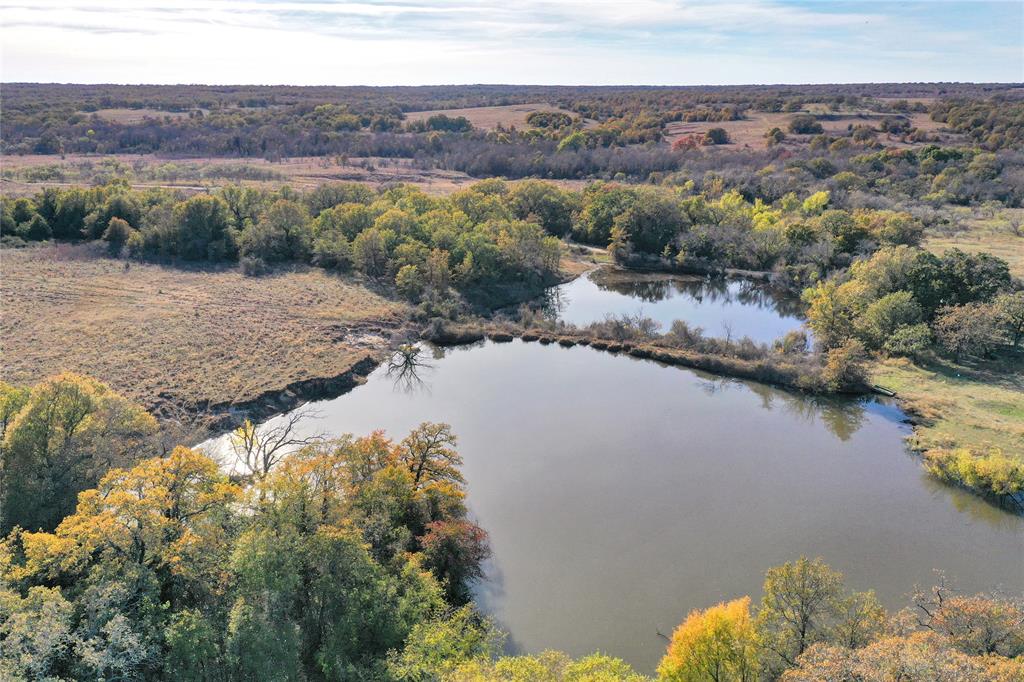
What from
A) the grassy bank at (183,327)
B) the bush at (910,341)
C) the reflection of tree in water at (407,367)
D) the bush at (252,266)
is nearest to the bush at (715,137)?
the bush at (910,341)

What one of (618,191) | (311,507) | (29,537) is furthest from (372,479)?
(618,191)

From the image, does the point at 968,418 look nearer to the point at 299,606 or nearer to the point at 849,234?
the point at 849,234

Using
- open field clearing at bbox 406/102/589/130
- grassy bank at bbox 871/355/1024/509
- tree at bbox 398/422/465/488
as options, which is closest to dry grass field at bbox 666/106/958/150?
open field clearing at bbox 406/102/589/130

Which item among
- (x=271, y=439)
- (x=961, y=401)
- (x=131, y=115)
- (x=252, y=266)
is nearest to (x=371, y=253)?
(x=252, y=266)

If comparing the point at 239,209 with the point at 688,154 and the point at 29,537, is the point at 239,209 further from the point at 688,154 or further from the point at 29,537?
the point at 688,154

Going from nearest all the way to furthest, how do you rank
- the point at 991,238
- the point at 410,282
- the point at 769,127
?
the point at 410,282, the point at 991,238, the point at 769,127

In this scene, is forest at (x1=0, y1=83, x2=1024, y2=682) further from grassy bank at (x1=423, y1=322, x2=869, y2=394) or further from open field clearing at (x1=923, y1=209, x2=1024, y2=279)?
open field clearing at (x1=923, y1=209, x2=1024, y2=279)
